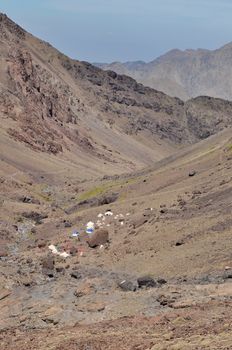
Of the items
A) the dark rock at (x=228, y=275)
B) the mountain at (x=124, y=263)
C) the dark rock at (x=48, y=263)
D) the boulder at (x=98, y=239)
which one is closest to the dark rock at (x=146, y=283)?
the mountain at (x=124, y=263)

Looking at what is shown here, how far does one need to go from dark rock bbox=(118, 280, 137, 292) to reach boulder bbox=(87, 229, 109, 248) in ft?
47.2

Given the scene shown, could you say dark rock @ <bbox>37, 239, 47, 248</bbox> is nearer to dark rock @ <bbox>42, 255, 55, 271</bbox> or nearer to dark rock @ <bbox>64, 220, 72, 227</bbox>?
dark rock @ <bbox>64, 220, 72, 227</bbox>

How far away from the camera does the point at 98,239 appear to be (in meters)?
50.6

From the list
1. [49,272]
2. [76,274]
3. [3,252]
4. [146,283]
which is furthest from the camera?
[3,252]

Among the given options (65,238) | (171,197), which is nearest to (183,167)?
(171,197)

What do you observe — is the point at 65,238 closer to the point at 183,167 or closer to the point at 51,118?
the point at 183,167

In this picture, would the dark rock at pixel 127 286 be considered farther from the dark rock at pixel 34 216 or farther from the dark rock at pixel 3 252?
the dark rock at pixel 34 216

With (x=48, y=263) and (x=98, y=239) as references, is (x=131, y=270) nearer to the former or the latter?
(x=48, y=263)

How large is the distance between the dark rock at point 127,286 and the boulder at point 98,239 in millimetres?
14401

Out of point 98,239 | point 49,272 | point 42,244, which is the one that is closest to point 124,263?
point 49,272

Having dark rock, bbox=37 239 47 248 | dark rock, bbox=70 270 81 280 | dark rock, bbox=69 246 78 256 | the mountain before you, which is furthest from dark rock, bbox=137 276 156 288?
dark rock, bbox=37 239 47 248

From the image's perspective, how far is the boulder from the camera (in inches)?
1986

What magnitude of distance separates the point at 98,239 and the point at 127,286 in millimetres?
15387

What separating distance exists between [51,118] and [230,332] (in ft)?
502
